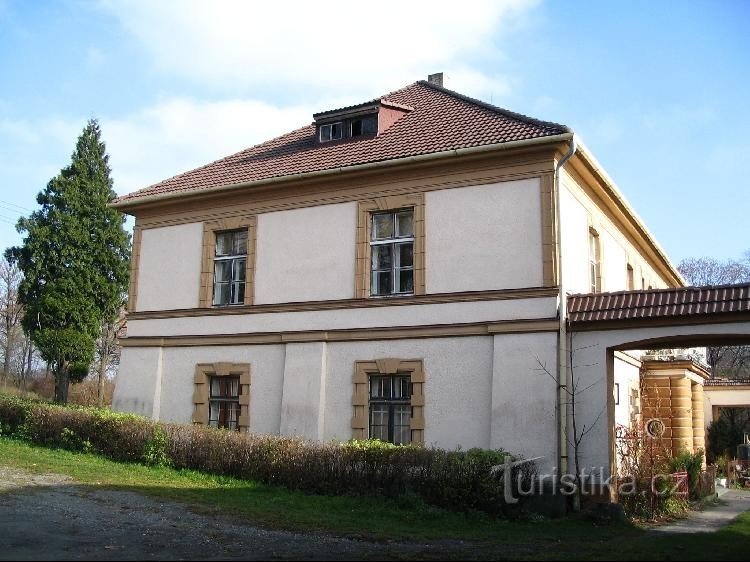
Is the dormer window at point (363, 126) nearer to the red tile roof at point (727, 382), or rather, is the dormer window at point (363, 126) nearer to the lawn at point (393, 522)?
the lawn at point (393, 522)

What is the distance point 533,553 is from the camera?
9328 millimetres

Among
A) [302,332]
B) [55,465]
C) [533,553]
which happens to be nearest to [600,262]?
[302,332]

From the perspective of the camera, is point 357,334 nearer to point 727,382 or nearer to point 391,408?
point 391,408

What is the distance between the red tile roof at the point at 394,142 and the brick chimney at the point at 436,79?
0.68 metres

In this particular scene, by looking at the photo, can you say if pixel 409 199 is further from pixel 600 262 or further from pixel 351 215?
pixel 600 262

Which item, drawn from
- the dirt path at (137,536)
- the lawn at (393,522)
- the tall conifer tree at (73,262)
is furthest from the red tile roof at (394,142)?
the tall conifer tree at (73,262)

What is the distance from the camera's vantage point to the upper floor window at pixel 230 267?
18406mm

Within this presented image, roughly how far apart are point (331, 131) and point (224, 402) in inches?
272

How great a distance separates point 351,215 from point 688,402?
380 inches

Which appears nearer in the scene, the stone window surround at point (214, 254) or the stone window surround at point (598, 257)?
the stone window surround at point (598, 257)

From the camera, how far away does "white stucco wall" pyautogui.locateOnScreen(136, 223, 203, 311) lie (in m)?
18.9

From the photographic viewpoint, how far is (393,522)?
11.8 meters

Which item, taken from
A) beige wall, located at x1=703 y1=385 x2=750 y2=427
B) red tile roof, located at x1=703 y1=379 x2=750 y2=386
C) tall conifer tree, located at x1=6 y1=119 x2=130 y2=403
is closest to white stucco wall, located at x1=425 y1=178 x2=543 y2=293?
red tile roof, located at x1=703 y1=379 x2=750 y2=386

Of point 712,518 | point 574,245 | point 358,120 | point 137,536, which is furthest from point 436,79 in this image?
point 137,536
